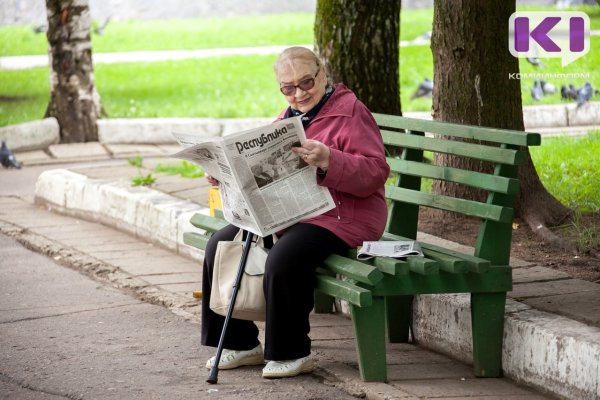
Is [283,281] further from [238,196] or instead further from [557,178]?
[557,178]

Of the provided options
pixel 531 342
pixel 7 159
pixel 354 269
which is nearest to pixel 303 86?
pixel 354 269

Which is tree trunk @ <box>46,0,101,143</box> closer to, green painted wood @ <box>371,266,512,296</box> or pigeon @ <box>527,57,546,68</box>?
pigeon @ <box>527,57,546,68</box>

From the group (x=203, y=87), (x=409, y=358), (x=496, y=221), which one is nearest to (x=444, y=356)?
(x=409, y=358)

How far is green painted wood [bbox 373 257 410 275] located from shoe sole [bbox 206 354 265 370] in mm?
817

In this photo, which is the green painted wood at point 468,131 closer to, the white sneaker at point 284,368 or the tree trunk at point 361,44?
the white sneaker at point 284,368

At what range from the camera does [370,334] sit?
466 centimetres

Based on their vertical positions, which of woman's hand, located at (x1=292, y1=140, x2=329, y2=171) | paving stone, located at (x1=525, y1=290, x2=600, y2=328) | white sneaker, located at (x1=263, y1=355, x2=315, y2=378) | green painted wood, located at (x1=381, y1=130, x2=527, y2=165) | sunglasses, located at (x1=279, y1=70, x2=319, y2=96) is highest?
sunglasses, located at (x1=279, y1=70, x2=319, y2=96)

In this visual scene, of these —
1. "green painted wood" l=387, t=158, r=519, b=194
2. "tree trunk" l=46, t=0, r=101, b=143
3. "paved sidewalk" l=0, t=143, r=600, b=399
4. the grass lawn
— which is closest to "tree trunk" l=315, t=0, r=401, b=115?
"paved sidewalk" l=0, t=143, r=600, b=399

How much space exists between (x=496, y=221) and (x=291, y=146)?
2.95ft

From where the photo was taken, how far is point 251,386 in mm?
4824

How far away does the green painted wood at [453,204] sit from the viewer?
4762 millimetres

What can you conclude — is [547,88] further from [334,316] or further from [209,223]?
[209,223]

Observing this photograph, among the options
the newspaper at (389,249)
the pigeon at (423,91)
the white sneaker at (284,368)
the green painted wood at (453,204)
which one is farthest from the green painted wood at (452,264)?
the pigeon at (423,91)

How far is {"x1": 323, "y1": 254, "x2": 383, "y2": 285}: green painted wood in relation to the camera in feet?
14.8
